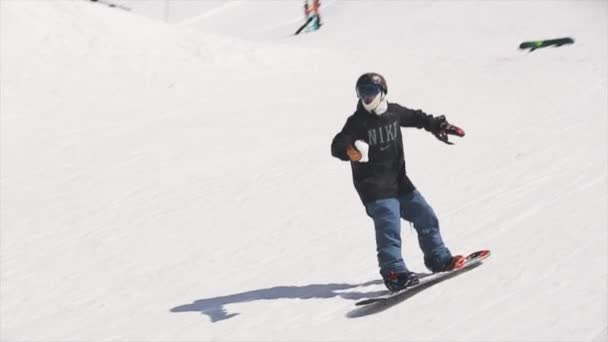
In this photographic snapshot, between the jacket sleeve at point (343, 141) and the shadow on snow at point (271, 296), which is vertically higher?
the jacket sleeve at point (343, 141)

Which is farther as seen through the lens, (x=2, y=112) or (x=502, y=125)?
(x=2, y=112)

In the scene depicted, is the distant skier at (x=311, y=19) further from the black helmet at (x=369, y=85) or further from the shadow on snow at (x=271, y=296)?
the black helmet at (x=369, y=85)

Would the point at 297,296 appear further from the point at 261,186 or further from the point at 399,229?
the point at 261,186

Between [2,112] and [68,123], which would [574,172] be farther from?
[2,112]

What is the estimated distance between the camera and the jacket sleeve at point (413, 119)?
19.5 feet

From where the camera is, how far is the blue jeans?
19.2 ft

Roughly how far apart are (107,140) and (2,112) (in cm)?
259

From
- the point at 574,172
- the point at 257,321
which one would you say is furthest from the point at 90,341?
the point at 574,172

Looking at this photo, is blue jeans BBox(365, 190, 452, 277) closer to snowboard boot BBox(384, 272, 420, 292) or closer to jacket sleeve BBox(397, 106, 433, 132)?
snowboard boot BBox(384, 272, 420, 292)

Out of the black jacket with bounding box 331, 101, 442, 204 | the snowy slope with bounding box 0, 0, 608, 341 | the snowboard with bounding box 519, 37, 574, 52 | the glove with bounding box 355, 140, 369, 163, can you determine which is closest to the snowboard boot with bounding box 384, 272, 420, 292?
the snowy slope with bounding box 0, 0, 608, 341

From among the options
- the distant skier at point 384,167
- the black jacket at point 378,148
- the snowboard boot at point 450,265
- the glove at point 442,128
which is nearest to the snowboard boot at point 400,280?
the distant skier at point 384,167

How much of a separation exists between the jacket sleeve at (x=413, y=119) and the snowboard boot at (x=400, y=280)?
958 mm

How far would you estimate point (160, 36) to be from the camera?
19500 millimetres

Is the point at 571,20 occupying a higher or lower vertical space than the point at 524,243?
higher
